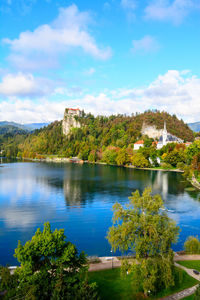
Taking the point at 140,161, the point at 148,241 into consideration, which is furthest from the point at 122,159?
the point at 148,241

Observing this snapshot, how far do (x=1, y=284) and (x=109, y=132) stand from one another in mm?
170684

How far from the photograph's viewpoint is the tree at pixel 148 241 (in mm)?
16844

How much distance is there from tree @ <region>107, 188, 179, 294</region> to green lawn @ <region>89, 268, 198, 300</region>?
91cm

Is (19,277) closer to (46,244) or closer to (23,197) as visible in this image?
(46,244)

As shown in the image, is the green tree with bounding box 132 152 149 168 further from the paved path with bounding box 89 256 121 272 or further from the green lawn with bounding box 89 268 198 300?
the green lawn with bounding box 89 268 198 300

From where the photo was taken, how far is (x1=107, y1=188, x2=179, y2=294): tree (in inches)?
663

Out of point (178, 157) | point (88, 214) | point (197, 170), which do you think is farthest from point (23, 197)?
point (178, 157)

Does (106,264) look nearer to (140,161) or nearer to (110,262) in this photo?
(110,262)

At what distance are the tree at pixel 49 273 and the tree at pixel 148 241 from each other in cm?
399

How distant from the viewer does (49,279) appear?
15.0 meters

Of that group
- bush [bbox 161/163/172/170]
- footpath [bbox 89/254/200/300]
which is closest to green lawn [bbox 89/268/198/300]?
footpath [bbox 89/254/200/300]

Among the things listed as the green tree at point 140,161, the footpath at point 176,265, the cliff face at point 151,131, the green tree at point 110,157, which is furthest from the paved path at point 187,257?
the cliff face at point 151,131

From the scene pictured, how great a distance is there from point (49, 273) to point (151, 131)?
165m

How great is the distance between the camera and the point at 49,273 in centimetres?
1540
